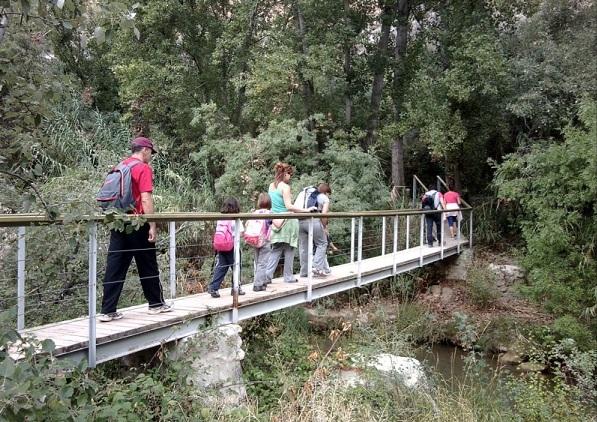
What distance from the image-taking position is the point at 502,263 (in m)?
14.8

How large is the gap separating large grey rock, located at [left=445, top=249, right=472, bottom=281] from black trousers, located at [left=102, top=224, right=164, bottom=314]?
36.8 ft

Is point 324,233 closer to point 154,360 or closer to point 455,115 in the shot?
point 154,360

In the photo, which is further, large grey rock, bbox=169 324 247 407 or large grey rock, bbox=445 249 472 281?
large grey rock, bbox=445 249 472 281

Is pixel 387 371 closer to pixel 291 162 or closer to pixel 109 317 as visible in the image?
pixel 109 317

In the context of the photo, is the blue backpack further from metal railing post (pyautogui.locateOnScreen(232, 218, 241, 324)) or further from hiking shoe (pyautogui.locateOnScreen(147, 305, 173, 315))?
metal railing post (pyautogui.locateOnScreen(232, 218, 241, 324))

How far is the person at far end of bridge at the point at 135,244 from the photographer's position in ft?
15.4

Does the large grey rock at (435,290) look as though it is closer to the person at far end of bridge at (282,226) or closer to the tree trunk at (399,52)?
the tree trunk at (399,52)

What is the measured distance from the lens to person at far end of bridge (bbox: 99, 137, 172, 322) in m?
4.68

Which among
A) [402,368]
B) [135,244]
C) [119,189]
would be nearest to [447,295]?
[402,368]

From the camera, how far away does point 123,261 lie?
15.6ft

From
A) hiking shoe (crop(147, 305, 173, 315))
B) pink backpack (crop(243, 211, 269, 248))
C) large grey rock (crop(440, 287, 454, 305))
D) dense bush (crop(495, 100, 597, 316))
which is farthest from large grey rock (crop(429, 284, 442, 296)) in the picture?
hiking shoe (crop(147, 305, 173, 315))

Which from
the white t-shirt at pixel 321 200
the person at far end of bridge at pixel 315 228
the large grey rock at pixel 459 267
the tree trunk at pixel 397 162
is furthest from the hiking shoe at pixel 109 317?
the tree trunk at pixel 397 162

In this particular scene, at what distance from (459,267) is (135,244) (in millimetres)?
11640

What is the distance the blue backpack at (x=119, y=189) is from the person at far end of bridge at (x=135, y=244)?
52mm
